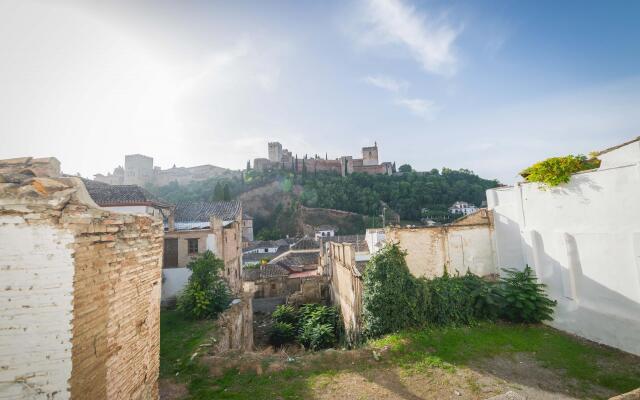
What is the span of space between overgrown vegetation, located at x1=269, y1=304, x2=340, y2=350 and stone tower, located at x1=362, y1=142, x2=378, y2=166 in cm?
6996

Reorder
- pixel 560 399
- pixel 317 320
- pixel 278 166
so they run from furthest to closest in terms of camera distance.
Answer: pixel 278 166, pixel 317 320, pixel 560 399

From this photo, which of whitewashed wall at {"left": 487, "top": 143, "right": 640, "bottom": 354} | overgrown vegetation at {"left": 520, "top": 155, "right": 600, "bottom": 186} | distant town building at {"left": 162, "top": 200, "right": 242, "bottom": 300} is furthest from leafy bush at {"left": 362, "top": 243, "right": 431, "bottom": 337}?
distant town building at {"left": 162, "top": 200, "right": 242, "bottom": 300}

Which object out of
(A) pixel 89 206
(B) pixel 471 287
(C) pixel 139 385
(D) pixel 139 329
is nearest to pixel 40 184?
(A) pixel 89 206

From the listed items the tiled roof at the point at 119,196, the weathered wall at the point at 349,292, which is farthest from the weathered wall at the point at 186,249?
the weathered wall at the point at 349,292

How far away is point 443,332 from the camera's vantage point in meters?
9.32

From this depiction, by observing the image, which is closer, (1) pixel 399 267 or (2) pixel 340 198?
(1) pixel 399 267

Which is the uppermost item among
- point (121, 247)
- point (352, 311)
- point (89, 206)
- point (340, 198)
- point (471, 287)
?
point (340, 198)

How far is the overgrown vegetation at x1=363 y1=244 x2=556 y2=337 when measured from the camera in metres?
9.66

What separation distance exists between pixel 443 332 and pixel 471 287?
7.31 feet

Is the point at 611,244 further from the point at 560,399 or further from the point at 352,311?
the point at 352,311

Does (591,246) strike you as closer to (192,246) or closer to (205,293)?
(205,293)

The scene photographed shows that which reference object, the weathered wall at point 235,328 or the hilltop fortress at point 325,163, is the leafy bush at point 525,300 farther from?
the hilltop fortress at point 325,163

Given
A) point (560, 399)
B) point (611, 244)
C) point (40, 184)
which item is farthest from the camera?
point (611, 244)

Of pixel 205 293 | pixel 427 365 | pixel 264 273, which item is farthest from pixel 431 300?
pixel 264 273
